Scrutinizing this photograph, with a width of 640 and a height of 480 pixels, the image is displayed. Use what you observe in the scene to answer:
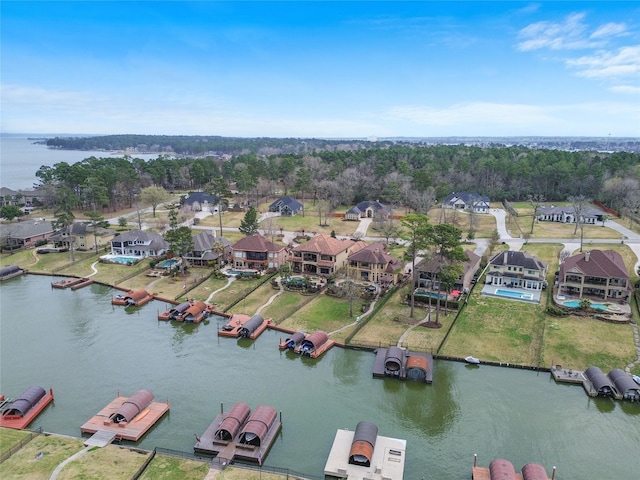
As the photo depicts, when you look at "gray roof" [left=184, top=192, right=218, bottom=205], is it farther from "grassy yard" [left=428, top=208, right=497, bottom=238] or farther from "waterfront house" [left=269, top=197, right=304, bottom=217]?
"grassy yard" [left=428, top=208, right=497, bottom=238]

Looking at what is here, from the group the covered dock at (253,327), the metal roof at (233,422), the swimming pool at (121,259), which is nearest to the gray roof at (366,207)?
the swimming pool at (121,259)

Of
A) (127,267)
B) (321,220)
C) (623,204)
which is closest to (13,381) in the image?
(127,267)

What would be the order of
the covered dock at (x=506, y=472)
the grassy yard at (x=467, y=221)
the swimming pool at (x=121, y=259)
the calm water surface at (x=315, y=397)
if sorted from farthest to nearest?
1. the grassy yard at (x=467, y=221)
2. the swimming pool at (x=121, y=259)
3. the calm water surface at (x=315, y=397)
4. the covered dock at (x=506, y=472)

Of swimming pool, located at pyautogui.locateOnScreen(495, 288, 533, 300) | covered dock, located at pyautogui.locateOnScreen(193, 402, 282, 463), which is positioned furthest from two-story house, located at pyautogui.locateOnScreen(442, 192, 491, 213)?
covered dock, located at pyautogui.locateOnScreen(193, 402, 282, 463)

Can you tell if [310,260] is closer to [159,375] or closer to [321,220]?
[159,375]

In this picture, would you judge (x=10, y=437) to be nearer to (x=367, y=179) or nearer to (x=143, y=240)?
(x=143, y=240)

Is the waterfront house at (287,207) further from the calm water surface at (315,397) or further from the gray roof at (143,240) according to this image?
the calm water surface at (315,397)
